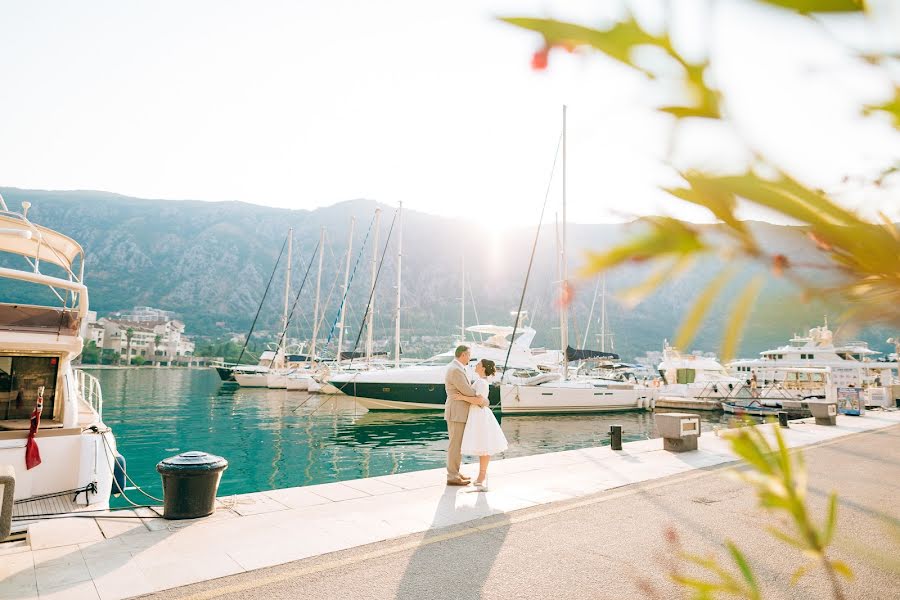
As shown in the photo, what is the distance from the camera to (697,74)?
61cm

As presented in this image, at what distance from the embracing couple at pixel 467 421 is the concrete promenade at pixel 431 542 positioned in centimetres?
56

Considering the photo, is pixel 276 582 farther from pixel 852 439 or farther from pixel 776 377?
pixel 776 377

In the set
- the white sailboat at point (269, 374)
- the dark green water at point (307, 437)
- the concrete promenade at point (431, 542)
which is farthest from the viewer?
the white sailboat at point (269, 374)

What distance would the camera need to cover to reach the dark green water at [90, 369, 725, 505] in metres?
16.0

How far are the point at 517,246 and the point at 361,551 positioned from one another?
177 m

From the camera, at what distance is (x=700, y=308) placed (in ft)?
2.46

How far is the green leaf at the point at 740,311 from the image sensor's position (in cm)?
75

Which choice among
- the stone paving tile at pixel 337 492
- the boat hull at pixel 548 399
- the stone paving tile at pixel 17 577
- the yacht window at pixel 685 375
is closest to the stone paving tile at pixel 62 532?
the stone paving tile at pixel 17 577

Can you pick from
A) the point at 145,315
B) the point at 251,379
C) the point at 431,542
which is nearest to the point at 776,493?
the point at 431,542

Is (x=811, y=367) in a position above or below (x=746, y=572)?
below

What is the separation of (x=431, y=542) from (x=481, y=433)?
102 inches

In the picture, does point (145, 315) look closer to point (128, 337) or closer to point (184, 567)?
point (128, 337)

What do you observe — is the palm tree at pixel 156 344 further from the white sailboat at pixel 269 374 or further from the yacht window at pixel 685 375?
the yacht window at pixel 685 375

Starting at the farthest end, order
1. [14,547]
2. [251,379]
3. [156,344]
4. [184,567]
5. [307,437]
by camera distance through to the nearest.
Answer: [156,344] → [251,379] → [307,437] → [14,547] → [184,567]
